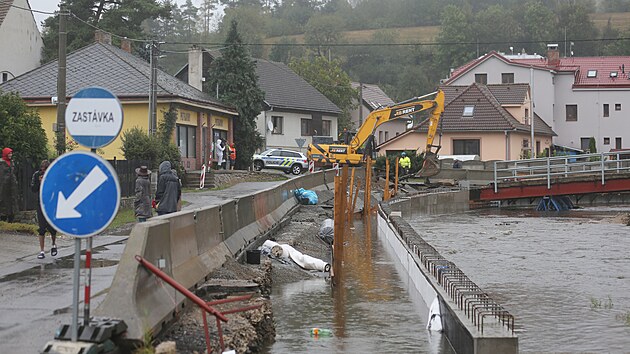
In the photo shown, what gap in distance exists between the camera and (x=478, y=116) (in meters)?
67.4

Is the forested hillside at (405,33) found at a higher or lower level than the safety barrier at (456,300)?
higher

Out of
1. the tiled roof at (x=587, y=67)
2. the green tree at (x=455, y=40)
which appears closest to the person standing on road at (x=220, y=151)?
the tiled roof at (x=587, y=67)

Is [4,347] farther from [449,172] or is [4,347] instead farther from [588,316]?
[449,172]

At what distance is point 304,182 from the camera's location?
35.2 metres

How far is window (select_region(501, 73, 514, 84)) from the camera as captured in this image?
263 feet

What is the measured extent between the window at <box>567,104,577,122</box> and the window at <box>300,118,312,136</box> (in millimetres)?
23514

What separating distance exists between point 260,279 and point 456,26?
378 feet

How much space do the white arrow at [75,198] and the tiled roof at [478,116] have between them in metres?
58.2

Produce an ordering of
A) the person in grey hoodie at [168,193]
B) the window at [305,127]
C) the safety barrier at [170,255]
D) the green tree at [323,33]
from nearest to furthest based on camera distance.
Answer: the safety barrier at [170,255]
the person in grey hoodie at [168,193]
the window at [305,127]
the green tree at [323,33]

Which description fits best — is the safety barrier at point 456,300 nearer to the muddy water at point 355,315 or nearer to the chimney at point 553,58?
the muddy water at point 355,315

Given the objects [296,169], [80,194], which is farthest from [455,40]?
[80,194]

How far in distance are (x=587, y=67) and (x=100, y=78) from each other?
51830 millimetres

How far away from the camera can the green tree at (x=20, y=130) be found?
73.4 ft

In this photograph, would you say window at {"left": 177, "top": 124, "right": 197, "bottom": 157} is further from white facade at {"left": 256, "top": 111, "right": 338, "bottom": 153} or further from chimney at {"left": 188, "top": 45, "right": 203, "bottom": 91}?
white facade at {"left": 256, "top": 111, "right": 338, "bottom": 153}
